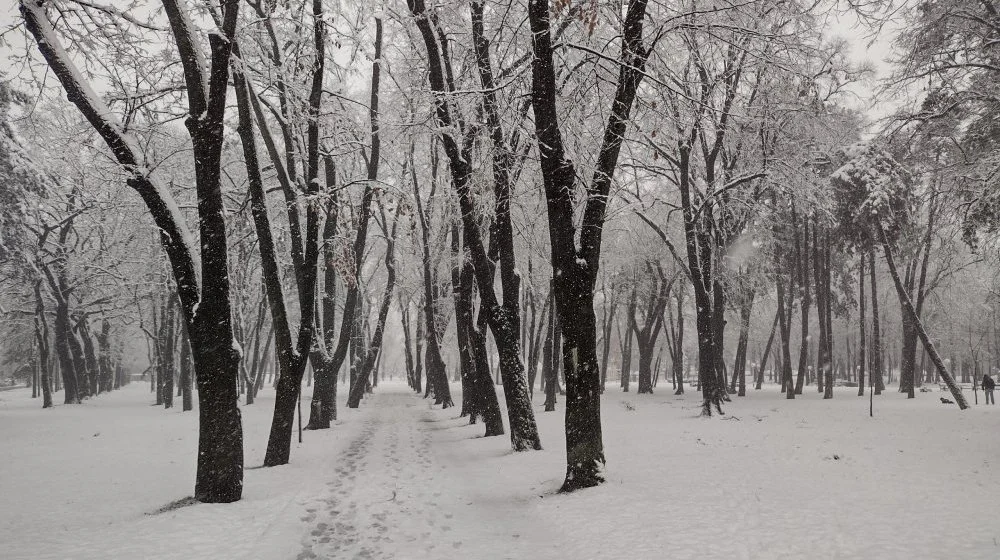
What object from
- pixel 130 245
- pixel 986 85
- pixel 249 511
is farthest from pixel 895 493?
pixel 130 245

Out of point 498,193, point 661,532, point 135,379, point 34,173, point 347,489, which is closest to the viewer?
point 661,532

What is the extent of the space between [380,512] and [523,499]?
190 cm

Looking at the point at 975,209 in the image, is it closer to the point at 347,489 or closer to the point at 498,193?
the point at 498,193

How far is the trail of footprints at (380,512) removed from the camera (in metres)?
5.57

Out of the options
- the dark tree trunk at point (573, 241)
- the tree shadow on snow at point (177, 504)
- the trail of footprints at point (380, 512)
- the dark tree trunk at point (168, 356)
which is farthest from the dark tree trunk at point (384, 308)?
the tree shadow on snow at point (177, 504)

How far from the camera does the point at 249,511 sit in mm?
6668

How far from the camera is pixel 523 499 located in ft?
24.3

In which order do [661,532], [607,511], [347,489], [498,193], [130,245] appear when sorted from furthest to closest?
[130,245], [498,193], [347,489], [607,511], [661,532]

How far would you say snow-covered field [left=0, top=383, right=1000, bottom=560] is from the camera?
5367 mm

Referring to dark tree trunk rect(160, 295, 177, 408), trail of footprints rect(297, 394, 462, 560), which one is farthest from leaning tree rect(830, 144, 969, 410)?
dark tree trunk rect(160, 295, 177, 408)

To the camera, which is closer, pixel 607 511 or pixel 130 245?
pixel 607 511

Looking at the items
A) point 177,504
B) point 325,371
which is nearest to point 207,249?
point 177,504

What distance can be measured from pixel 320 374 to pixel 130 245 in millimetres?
16274

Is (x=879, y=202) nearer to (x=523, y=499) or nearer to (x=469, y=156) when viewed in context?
(x=469, y=156)
